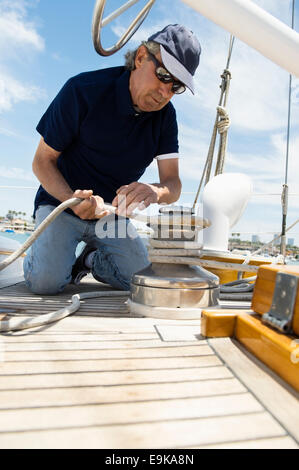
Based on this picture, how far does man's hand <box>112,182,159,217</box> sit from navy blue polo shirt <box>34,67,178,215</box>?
419 mm

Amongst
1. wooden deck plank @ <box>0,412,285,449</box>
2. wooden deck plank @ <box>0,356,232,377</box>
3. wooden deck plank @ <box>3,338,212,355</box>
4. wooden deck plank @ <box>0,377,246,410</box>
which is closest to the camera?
wooden deck plank @ <box>0,412,285,449</box>

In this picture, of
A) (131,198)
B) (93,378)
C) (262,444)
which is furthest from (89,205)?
(262,444)

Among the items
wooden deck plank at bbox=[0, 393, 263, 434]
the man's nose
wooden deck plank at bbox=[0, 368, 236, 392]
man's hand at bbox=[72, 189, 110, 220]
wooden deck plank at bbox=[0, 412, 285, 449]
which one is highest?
the man's nose

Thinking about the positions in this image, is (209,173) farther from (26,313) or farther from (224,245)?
(26,313)

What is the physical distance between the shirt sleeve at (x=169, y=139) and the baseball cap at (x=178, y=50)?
365mm

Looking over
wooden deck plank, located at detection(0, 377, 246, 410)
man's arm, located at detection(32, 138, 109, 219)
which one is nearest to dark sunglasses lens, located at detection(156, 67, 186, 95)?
man's arm, located at detection(32, 138, 109, 219)

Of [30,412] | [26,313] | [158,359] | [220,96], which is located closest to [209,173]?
[220,96]

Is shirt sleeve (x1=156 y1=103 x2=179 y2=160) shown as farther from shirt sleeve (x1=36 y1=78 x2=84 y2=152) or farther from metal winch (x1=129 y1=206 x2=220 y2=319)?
metal winch (x1=129 y1=206 x2=220 y2=319)

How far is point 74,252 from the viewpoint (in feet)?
5.99

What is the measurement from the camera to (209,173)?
329 cm

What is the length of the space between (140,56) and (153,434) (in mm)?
1449

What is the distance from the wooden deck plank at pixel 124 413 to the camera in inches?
19.9

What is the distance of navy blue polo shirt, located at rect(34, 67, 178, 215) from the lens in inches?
61.9

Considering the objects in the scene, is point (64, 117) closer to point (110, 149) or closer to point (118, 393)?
point (110, 149)
